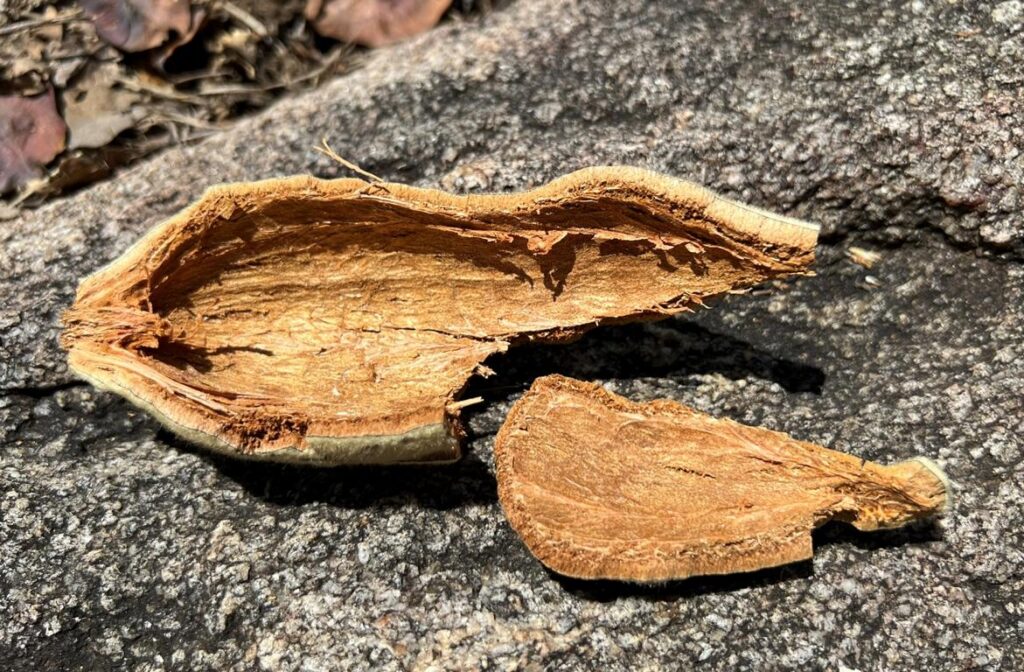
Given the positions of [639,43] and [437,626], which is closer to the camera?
[437,626]

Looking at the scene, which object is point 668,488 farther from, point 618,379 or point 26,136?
point 26,136

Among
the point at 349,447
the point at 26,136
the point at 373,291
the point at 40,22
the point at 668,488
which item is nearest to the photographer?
the point at 349,447

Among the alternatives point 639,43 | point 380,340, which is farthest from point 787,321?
point 380,340

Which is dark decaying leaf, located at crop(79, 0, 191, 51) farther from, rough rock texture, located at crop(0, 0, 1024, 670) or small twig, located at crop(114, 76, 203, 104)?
rough rock texture, located at crop(0, 0, 1024, 670)

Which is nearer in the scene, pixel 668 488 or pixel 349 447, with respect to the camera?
pixel 349 447

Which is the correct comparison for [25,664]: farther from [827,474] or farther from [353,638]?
[827,474]

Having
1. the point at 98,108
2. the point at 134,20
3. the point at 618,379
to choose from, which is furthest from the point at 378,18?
the point at 618,379

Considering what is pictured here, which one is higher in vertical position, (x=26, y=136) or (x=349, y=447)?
(x=26, y=136)

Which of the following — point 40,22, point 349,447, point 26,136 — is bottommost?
point 349,447
